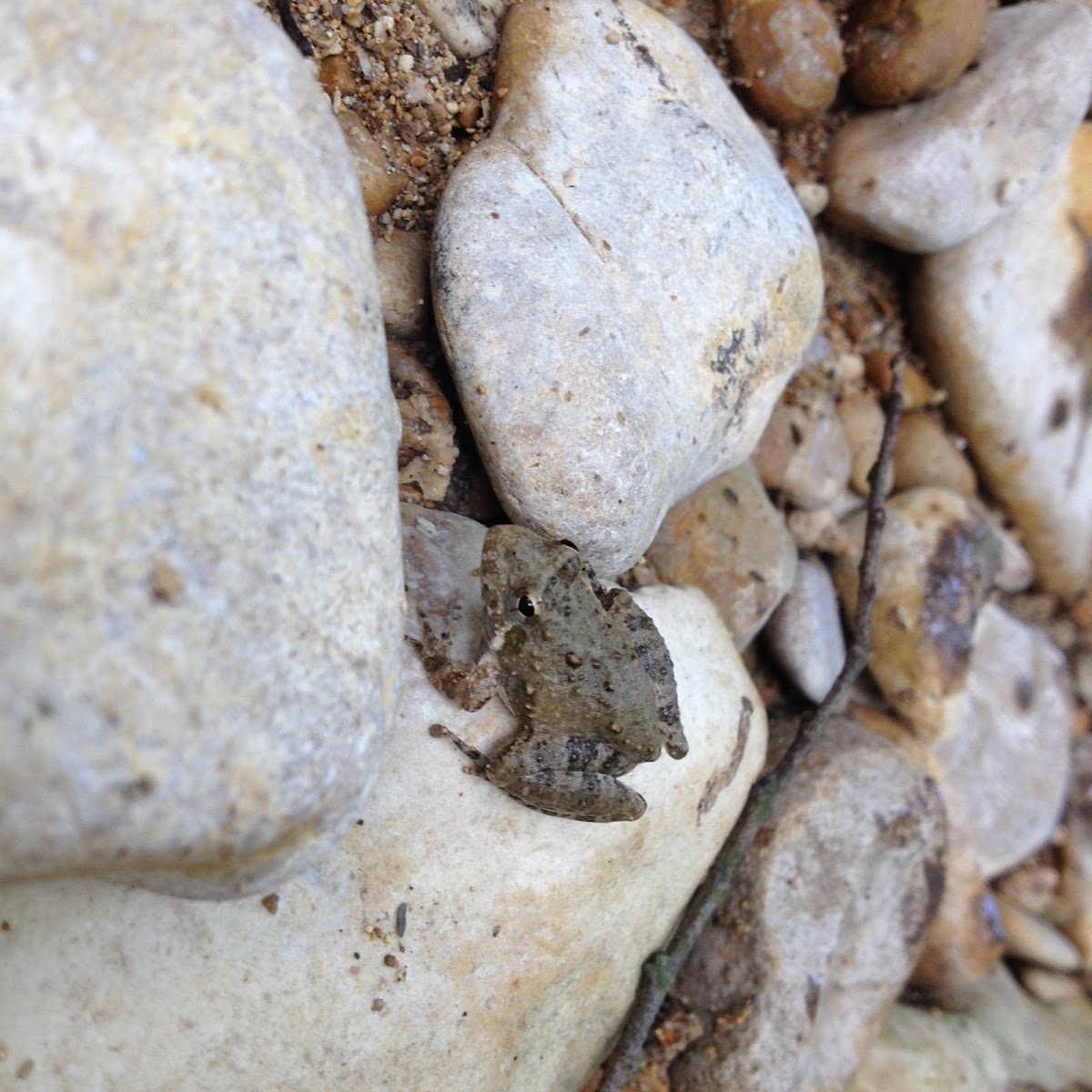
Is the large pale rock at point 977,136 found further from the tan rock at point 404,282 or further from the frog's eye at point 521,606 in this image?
the frog's eye at point 521,606

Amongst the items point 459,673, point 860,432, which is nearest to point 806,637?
point 860,432

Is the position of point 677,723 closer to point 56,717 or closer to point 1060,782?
point 56,717

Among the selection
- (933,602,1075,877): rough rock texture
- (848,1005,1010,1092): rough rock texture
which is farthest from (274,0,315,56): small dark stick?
(848,1005,1010,1092): rough rock texture

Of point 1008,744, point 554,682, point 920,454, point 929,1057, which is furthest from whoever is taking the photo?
point 1008,744

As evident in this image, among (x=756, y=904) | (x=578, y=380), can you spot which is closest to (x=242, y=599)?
(x=578, y=380)

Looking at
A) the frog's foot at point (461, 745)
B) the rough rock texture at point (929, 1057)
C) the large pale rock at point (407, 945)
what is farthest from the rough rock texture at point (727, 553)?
the rough rock texture at point (929, 1057)

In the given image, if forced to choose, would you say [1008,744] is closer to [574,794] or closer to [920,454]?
[920,454]
